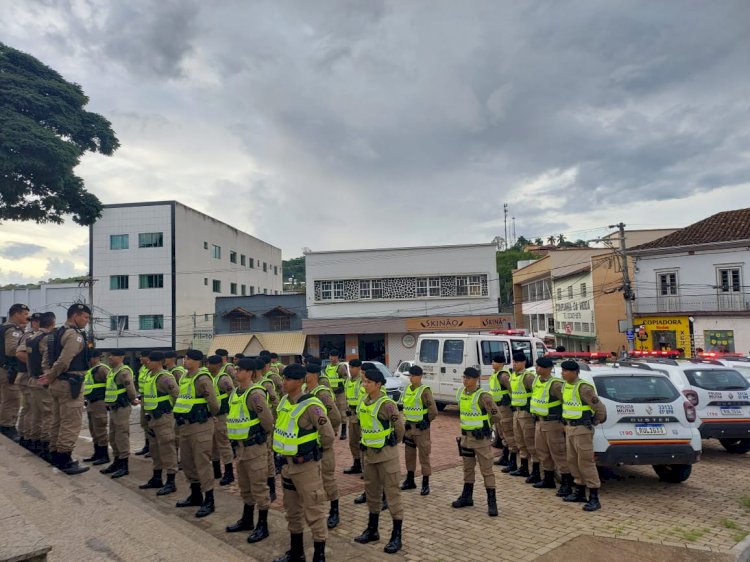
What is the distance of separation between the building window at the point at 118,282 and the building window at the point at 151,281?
1140 millimetres

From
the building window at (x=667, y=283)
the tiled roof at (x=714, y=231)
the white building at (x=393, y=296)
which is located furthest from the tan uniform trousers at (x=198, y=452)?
the building window at (x=667, y=283)

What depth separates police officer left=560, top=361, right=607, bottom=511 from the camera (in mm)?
6398

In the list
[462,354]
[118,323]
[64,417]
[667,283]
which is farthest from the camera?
[118,323]

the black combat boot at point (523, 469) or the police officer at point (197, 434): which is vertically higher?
the police officer at point (197, 434)

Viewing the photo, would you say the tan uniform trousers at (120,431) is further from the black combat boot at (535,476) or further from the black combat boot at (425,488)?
the black combat boot at (535,476)

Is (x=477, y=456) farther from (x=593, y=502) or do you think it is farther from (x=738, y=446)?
(x=738, y=446)

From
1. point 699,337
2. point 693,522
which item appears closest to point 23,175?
point 693,522

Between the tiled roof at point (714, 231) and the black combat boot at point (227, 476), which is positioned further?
the tiled roof at point (714, 231)

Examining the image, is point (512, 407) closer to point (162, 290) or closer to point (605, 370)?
point (605, 370)

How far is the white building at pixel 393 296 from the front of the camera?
30.3 m

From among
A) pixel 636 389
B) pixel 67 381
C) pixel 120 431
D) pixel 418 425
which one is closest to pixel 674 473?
pixel 636 389

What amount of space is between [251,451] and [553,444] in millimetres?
4297

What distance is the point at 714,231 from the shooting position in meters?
29.6

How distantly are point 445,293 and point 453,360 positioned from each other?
16598 mm
